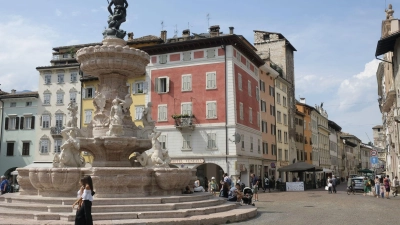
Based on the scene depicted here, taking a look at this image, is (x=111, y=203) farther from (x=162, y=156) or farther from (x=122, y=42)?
(x=122, y=42)

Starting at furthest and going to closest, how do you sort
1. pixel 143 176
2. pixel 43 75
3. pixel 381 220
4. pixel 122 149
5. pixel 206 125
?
pixel 43 75, pixel 206 125, pixel 122 149, pixel 381 220, pixel 143 176

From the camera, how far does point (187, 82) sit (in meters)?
42.5

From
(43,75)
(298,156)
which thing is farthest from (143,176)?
(298,156)

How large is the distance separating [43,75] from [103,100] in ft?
124

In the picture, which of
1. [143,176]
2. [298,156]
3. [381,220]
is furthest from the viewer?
[298,156]

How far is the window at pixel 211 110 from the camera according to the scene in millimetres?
41094

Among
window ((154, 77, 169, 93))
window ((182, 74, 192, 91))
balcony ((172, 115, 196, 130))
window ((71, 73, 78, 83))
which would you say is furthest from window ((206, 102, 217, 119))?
window ((71, 73, 78, 83))

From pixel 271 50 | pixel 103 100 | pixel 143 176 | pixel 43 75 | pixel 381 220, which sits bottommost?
pixel 381 220

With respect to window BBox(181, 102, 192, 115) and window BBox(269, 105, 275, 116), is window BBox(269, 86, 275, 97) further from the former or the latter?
window BBox(181, 102, 192, 115)

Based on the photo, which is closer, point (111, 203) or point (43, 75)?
point (111, 203)

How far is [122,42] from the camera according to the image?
60.2 ft

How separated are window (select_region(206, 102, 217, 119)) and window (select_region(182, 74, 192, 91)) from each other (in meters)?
2.63

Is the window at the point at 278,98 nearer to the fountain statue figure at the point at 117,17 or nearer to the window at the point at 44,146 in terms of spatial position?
the window at the point at 44,146

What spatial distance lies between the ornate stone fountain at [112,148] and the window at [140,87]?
25.9 m
